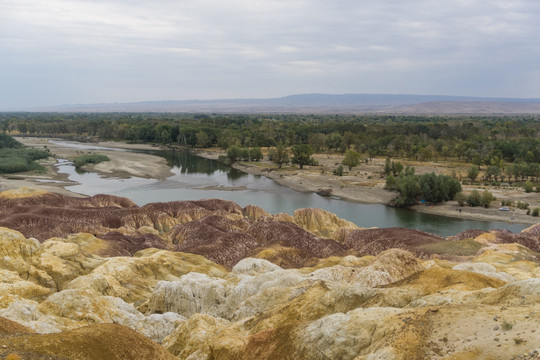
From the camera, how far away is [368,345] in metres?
15.8

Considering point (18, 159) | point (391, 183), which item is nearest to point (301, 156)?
point (391, 183)

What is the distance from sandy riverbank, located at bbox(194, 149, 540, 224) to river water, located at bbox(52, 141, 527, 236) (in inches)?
100

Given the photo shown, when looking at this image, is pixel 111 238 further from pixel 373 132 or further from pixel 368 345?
pixel 373 132

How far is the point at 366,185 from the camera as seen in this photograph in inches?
3917

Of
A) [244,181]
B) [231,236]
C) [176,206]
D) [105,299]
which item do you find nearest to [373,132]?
[244,181]

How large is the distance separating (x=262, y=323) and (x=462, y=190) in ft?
266

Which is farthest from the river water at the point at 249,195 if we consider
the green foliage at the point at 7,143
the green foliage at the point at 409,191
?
the green foliage at the point at 7,143

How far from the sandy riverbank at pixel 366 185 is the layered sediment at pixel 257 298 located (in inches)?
1170

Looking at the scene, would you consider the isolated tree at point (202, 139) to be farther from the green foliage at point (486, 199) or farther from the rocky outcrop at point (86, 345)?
the rocky outcrop at point (86, 345)

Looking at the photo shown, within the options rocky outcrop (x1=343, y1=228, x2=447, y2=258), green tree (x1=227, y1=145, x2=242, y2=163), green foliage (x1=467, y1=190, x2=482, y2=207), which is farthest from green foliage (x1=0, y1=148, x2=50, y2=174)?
green foliage (x1=467, y1=190, x2=482, y2=207)

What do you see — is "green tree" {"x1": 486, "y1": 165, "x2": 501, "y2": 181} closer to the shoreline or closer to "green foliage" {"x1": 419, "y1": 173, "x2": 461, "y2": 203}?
the shoreline

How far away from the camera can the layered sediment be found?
1491 cm

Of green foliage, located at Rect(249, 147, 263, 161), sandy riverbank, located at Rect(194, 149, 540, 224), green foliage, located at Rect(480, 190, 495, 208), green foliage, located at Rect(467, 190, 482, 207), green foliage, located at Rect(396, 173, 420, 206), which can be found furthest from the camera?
green foliage, located at Rect(249, 147, 263, 161)

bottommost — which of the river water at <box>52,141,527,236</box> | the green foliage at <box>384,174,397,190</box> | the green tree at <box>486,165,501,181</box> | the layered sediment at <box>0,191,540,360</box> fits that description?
the river water at <box>52,141,527,236</box>
